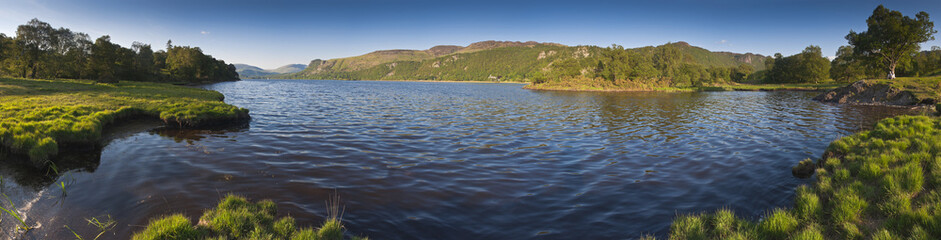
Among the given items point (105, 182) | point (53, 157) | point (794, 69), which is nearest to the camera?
point (105, 182)

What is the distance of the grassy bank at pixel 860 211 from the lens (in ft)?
19.3

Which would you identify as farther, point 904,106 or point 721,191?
point 904,106

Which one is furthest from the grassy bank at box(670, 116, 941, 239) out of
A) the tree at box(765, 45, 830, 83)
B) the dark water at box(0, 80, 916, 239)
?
the tree at box(765, 45, 830, 83)

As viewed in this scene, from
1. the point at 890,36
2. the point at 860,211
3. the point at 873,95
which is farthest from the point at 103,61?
the point at 890,36

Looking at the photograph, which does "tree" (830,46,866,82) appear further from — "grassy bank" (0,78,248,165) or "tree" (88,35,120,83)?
"tree" (88,35,120,83)

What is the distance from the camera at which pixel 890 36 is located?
57188 mm

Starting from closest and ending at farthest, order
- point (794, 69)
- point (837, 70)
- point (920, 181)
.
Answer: point (920, 181) → point (837, 70) → point (794, 69)

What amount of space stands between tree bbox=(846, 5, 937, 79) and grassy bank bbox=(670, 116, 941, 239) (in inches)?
2803

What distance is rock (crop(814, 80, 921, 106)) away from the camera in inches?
1682

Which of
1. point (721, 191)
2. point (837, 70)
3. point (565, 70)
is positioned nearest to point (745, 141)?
point (721, 191)

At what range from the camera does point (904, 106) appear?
4150 cm

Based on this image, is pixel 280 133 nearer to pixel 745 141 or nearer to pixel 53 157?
pixel 53 157

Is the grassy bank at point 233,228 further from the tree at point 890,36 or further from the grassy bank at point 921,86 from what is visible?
the tree at point 890,36

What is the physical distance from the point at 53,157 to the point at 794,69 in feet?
575
